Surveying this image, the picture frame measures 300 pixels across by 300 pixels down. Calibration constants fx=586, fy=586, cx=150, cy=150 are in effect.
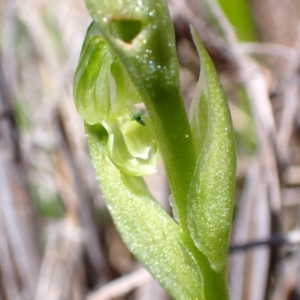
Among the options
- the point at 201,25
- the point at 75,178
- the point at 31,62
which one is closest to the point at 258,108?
the point at 201,25

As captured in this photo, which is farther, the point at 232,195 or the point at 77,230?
the point at 77,230

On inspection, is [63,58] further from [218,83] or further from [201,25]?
[218,83]

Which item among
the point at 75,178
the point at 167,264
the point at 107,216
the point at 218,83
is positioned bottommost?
the point at 107,216

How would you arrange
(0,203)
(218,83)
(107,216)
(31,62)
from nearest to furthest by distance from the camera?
(218,83), (0,203), (107,216), (31,62)

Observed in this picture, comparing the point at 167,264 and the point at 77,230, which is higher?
the point at 167,264

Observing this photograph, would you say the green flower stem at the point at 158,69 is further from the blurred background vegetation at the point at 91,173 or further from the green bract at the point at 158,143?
the blurred background vegetation at the point at 91,173

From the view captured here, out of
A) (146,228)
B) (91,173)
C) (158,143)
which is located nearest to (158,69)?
(158,143)

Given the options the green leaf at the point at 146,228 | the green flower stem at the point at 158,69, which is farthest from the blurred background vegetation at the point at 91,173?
the green flower stem at the point at 158,69
